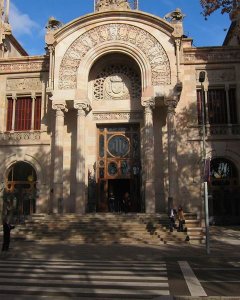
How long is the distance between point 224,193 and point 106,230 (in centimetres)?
928

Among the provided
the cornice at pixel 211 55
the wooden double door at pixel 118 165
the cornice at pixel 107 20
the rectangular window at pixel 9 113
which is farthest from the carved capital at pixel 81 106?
the cornice at pixel 211 55

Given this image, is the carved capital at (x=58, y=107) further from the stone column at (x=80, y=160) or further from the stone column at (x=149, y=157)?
the stone column at (x=149, y=157)

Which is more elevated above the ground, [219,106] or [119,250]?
[219,106]

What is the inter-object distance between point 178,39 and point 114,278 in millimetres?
19101

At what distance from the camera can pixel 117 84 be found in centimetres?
2886

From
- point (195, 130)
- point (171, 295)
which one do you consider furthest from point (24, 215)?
point (171, 295)

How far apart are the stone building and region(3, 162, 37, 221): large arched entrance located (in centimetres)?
7

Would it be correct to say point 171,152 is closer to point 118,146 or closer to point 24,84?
point 118,146

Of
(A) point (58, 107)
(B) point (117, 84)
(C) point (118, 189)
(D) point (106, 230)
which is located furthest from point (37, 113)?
(D) point (106, 230)

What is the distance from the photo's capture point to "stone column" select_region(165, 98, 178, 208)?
80.2 feet

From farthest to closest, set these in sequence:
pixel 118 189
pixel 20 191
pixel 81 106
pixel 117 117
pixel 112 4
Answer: pixel 118 189
pixel 112 4
pixel 117 117
pixel 20 191
pixel 81 106

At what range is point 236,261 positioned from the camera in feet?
46.2

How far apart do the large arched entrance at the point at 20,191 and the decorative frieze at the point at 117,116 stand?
600cm

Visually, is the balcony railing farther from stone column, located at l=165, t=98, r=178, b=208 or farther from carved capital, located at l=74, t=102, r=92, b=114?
carved capital, located at l=74, t=102, r=92, b=114
